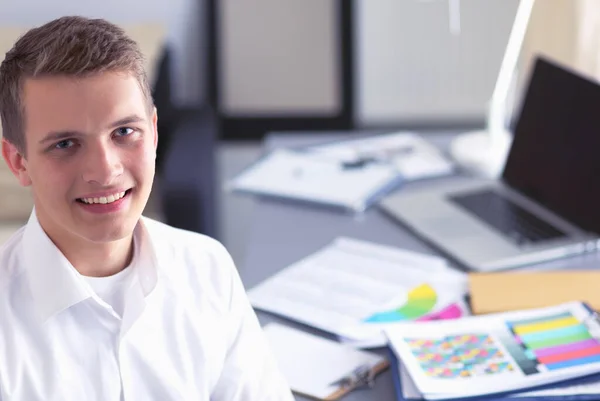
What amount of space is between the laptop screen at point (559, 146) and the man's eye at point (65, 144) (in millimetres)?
1026

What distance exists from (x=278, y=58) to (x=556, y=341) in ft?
5.92

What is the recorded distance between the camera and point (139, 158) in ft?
3.77

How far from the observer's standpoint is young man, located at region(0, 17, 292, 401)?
109cm

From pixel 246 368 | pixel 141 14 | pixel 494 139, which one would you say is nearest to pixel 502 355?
pixel 246 368

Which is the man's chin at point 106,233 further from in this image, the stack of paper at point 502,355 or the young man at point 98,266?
the stack of paper at point 502,355

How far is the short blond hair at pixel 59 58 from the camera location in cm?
108

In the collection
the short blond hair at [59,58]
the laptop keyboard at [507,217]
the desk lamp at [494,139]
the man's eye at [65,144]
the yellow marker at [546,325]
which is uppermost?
the short blond hair at [59,58]

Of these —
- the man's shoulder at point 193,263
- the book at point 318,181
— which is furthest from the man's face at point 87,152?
the book at point 318,181

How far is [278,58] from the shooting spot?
2980mm

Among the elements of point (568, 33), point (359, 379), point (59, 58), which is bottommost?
point (359, 379)

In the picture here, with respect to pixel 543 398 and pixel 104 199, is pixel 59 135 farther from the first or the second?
pixel 543 398

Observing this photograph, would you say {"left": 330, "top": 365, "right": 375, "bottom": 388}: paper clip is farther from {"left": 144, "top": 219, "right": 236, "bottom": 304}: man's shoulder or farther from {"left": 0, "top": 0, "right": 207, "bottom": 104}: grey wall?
{"left": 0, "top": 0, "right": 207, "bottom": 104}: grey wall

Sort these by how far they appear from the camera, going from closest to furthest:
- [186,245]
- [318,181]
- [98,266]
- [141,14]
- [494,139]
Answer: [98,266] < [186,245] < [318,181] < [494,139] < [141,14]

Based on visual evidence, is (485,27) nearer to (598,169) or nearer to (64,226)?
(598,169)
